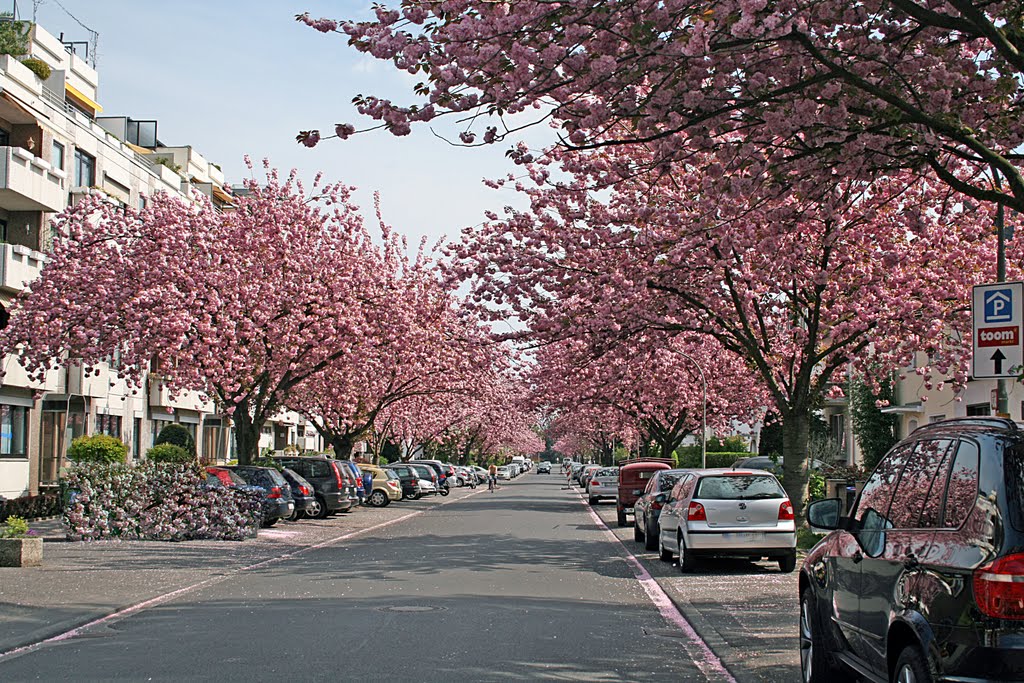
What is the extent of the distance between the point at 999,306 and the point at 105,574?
12.2 meters

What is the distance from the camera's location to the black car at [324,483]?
107ft

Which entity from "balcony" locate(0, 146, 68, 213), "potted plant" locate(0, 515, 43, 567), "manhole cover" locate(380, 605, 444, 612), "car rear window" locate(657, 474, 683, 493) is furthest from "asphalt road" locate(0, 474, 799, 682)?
"balcony" locate(0, 146, 68, 213)

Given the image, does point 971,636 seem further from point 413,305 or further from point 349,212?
point 413,305

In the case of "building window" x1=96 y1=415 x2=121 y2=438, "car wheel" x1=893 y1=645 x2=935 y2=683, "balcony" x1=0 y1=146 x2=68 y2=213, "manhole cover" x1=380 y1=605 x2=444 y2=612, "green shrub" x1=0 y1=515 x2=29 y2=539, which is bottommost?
"manhole cover" x1=380 y1=605 x2=444 y2=612

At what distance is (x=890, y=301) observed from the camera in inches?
844

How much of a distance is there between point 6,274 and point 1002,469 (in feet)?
99.6

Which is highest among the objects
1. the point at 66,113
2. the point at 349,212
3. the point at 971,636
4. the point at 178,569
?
the point at 66,113

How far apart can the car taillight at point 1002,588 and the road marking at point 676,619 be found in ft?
13.5

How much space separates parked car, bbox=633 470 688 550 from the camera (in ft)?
73.5

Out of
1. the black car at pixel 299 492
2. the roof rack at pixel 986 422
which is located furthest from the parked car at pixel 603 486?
the roof rack at pixel 986 422

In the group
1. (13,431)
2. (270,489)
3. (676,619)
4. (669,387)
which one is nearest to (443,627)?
(676,619)

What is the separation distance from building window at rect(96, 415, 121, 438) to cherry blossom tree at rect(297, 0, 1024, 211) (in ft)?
108

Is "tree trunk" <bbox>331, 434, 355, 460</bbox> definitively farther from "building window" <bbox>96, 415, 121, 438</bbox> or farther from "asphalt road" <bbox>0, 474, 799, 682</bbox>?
"asphalt road" <bbox>0, 474, 799, 682</bbox>

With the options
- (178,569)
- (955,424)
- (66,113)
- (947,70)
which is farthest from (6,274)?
(955,424)
